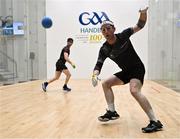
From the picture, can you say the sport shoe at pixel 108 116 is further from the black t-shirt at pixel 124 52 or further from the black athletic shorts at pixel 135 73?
the black t-shirt at pixel 124 52

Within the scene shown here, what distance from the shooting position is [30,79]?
45.4ft

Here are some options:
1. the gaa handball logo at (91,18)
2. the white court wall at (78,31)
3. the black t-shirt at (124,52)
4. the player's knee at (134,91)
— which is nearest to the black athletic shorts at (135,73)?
the black t-shirt at (124,52)

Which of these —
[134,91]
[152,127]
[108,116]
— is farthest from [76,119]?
[152,127]

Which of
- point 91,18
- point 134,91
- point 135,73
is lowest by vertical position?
point 134,91

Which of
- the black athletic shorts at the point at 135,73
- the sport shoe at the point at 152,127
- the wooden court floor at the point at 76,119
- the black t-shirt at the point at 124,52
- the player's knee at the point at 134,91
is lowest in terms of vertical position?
the wooden court floor at the point at 76,119

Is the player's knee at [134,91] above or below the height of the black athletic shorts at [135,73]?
below

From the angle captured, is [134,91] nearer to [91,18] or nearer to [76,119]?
[76,119]

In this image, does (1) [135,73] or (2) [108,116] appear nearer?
(1) [135,73]

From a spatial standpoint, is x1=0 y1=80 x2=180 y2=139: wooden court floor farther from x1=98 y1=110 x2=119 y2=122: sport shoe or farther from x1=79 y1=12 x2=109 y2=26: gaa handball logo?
x1=79 y1=12 x2=109 y2=26: gaa handball logo

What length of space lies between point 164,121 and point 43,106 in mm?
2375

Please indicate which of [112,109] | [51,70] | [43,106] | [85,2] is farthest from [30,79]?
[112,109]

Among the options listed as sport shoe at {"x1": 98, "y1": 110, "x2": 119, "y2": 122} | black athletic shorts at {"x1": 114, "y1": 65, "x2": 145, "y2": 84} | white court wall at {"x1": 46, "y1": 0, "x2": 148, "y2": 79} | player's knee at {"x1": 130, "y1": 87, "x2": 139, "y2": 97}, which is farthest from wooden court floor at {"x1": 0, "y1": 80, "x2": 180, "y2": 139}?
white court wall at {"x1": 46, "y1": 0, "x2": 148, "y2": 79}

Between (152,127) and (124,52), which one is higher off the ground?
(124,52)

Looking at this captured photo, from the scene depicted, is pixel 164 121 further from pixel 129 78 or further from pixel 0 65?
pixel 0 65
